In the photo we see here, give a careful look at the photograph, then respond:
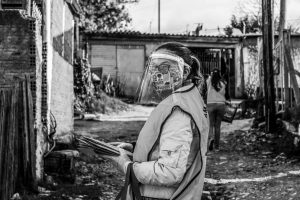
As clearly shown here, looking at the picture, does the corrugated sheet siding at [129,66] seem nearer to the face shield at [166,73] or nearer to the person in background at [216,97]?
the person in background at [216,97]

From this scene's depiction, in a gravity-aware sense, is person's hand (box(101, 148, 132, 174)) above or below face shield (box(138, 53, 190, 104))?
below

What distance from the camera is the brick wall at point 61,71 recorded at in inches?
363

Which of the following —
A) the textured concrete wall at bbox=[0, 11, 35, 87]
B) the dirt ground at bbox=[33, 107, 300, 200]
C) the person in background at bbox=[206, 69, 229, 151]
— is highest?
the textured concrete wall at bbox=[0, 11, 35, 87]

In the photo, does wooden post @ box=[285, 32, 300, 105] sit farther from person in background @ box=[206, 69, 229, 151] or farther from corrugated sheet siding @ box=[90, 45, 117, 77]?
corrugated sheet siding @ box=[90, 45, 117, 77]

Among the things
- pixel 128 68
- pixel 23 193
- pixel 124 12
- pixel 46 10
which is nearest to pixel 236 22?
pixel 124 12

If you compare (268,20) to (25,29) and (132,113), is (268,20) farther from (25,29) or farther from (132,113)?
(132,113)

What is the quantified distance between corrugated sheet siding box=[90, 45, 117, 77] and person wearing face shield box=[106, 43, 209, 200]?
73.5ft

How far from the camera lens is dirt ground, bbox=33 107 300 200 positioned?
20.8 feet

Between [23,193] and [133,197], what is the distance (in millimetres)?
3860

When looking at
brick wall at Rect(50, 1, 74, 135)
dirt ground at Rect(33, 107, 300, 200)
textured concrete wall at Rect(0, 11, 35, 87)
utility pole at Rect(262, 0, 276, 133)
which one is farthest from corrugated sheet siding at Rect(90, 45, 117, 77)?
textured concrete wall at Rect(0, 11, 35, 87)

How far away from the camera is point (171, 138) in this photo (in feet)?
6.78

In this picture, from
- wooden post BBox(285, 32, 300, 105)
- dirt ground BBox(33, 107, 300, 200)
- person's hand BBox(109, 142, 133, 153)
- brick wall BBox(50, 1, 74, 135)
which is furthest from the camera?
wooden post BBox(285, 32, 300, 105)

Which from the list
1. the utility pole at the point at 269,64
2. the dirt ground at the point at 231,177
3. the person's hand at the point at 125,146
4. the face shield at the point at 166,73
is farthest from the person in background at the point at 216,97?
the face shield at the point at 166,73

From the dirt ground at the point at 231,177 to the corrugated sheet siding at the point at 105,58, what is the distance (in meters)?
14.3
